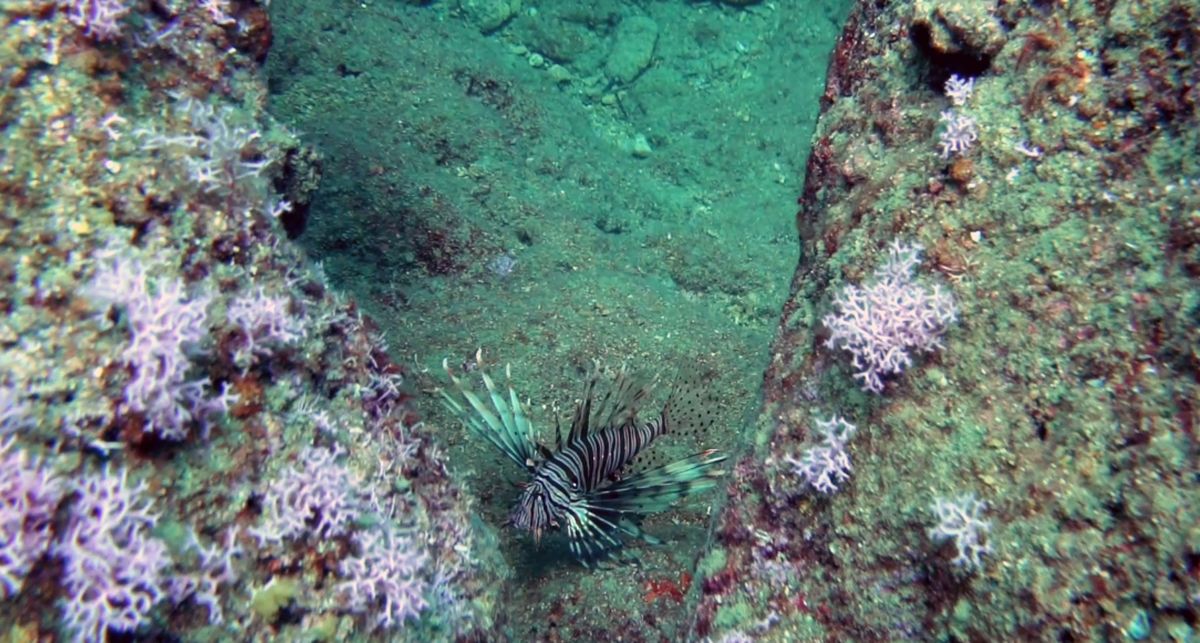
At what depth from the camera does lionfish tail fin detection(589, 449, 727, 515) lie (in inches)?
108

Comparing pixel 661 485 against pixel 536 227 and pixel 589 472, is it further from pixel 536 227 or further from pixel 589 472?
pixel 536 227

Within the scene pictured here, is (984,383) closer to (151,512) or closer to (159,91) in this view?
(151,512)

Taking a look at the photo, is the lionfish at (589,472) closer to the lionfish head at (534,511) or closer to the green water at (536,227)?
the lionfish head at (534,511)

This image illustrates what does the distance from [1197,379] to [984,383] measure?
0.41 meters

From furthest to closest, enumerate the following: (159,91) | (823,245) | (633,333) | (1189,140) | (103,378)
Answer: (633,333) < (823,245) < (159,91) < (1189,140) < (103,378)

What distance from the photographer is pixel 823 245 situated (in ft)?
7.06

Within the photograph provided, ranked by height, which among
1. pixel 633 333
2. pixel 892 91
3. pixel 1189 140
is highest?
pixel 1189 140

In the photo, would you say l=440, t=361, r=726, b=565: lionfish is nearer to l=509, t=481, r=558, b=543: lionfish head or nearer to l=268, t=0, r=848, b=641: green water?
l=509, t=481, r=558, b=543: lionfish head

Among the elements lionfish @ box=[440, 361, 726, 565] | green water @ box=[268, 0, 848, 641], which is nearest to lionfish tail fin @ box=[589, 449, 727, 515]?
lionfish @ box=[440, 361, 726, 565]

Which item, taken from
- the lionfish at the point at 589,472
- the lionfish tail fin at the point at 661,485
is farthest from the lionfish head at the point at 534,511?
the lionfish tail fin at the point at 661,485

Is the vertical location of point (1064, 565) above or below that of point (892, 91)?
below

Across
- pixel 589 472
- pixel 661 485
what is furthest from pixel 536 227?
pixel 661 485

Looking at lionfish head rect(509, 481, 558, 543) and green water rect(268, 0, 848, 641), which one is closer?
lionfish head rect(509, 481, 558, 543)

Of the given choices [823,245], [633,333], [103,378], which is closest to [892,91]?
[823,245]
